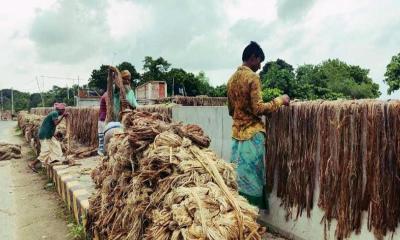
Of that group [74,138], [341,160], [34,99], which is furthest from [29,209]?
[34,99]

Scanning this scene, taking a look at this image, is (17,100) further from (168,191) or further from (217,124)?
(168,191)

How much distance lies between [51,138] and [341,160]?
947 cm

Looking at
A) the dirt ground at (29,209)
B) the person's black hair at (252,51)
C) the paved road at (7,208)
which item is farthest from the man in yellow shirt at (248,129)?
the paved road at (7,208)

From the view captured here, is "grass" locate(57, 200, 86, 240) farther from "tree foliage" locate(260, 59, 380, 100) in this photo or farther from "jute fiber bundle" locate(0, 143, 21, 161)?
"tree foliage" locate(260, 59, 380, 100)

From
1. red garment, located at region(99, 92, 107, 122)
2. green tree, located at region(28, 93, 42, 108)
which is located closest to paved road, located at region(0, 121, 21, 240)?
red garment, located at region(99, 92, 107, 122)

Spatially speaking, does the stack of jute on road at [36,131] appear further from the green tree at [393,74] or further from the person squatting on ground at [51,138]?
the green tree at [393,74]

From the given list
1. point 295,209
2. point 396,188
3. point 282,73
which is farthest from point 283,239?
point 282,73

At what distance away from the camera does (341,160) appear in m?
3.68

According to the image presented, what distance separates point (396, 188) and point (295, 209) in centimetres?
134

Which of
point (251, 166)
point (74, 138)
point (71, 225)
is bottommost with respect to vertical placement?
point (71, 225)

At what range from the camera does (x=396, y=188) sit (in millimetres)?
3213

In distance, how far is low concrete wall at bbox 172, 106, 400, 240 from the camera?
4016 mm

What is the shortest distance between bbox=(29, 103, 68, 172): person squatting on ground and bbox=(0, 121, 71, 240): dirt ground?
66 cm

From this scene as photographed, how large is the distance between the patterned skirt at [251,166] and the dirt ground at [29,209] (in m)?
3.33
